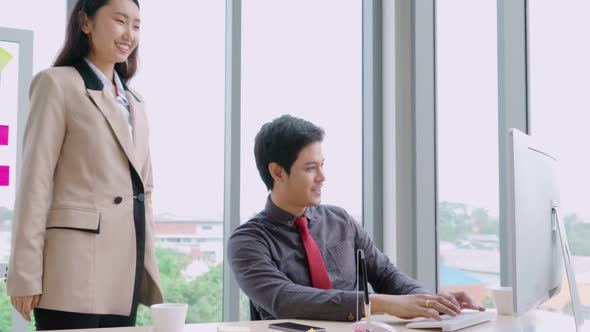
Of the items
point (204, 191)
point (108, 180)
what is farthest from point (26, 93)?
point (108, 180)

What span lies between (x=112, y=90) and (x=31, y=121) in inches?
9.9

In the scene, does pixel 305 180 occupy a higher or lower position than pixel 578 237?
higher

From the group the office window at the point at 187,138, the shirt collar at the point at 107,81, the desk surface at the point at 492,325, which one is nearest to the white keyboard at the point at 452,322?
the desk surface at the point at 492,325

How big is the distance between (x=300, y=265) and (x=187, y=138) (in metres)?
1.12

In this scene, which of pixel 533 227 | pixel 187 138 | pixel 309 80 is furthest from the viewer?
pixel 309 80

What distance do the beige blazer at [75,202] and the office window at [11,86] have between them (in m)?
0.92

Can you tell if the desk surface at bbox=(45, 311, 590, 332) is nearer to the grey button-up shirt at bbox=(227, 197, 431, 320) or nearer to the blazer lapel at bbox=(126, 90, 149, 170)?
the grey button-up shirt at bbox=(227, 197, 431, 320)

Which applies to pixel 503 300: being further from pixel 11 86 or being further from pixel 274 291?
pixel 11 86

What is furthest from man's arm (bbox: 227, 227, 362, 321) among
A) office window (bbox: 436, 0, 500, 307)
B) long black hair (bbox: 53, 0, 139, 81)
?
office window (bbox: 436, 0, 500, 307)

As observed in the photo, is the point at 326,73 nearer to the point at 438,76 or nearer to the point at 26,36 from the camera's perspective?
the point at 438,76

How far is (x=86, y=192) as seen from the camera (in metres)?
1.63

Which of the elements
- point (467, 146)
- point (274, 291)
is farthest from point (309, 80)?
point (274, 291)

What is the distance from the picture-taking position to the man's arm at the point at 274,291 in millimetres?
1525

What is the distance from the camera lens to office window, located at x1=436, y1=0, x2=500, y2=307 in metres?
2.69
